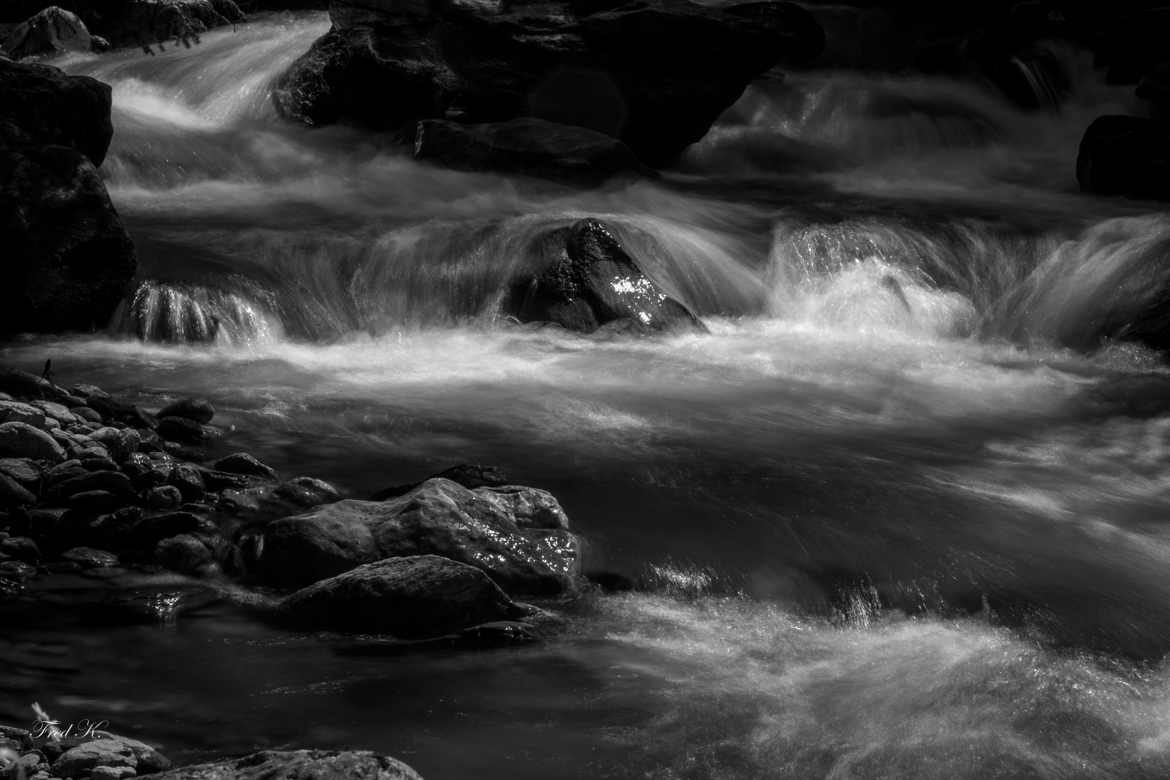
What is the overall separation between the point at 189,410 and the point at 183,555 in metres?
1.80

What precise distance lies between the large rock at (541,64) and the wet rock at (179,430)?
8.40 m

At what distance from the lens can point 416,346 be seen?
392 inches

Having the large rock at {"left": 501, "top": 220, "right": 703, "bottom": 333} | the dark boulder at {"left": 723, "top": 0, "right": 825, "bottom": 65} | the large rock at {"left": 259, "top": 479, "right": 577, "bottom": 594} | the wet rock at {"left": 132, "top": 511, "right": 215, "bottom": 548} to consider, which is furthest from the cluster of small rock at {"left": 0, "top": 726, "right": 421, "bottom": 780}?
the dark boulder at {"left": 723, "top": 0, "right": 825, "bottom": 65}

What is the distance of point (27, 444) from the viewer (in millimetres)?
6055

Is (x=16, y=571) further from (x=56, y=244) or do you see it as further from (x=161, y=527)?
(x=56, y=244)

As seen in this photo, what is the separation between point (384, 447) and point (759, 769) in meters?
3.50

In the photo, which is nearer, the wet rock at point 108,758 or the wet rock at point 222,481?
the wet rock at point 108,758

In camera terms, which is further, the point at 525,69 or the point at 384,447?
the point at 525,69

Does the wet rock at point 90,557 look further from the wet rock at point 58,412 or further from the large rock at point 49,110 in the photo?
the large rock at point 49,110

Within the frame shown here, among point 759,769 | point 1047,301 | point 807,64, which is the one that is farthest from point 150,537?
point 807,64

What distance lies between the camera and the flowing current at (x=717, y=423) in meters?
4.41

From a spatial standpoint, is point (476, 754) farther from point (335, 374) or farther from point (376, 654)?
point (335, 374)

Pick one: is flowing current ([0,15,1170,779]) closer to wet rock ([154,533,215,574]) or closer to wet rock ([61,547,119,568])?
wet rock ([61,547,119,568])

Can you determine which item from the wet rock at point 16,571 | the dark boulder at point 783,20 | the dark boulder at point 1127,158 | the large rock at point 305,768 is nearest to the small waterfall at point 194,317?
the wet rock at point 16,571
